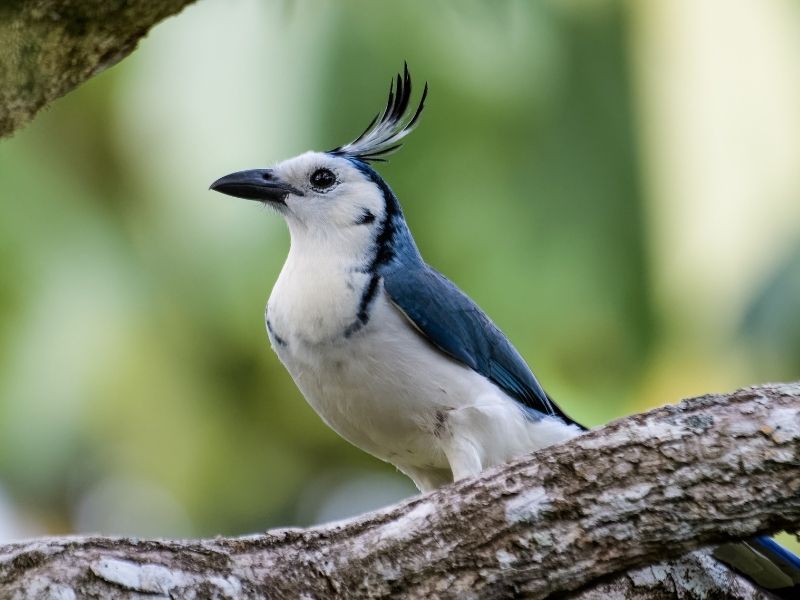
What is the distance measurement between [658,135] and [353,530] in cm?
743

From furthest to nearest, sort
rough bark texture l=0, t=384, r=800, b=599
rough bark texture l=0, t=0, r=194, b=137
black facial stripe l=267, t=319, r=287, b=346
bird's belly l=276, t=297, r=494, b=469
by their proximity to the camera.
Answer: black facial stripe l=267, t=319, r=287, b=346 → bird's belly l=276, t=297, r=494, b=469 → rough bark texture l=0, t=384, r=800, b=599 → rough bark texture l=0, t=0, r=194, b=137

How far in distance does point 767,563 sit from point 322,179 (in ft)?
8.36

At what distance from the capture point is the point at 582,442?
3826mm

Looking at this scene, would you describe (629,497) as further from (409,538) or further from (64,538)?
(64,538)

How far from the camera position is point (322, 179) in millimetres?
5562

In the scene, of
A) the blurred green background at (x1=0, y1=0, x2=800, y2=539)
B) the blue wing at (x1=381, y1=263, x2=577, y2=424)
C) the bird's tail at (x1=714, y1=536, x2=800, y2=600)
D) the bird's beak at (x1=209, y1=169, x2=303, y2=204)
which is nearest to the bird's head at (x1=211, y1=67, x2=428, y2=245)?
the bird's beak at (x1=209, y1=169, x2=303, y2=204)

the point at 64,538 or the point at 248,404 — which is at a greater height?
the point at 248,404

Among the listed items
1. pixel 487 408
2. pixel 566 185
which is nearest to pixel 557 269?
pixel 566 185

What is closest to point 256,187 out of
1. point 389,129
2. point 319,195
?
point 319,195

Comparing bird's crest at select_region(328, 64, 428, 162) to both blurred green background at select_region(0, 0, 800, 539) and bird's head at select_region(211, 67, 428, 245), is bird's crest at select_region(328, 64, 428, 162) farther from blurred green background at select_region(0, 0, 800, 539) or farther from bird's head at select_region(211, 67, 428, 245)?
blurred green background at select_region(0, 0, 800, 539)

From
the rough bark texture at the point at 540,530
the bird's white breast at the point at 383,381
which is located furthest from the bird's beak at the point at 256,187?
the rough bark texture at the point at 540,530

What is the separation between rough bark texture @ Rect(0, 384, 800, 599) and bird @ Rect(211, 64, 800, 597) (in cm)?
88

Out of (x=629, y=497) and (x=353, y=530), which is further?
(x=353, y=530)

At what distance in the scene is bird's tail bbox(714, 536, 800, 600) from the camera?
425 cm
